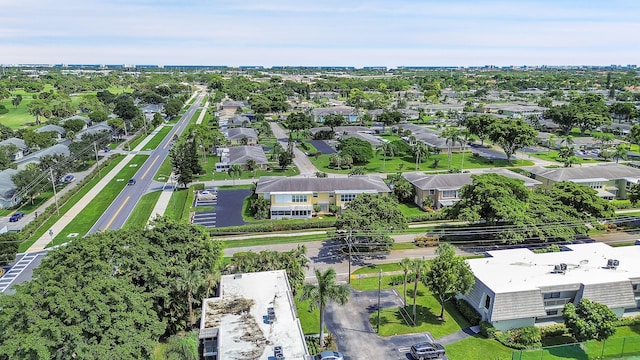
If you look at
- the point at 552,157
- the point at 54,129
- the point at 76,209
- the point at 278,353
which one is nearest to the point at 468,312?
the point at 278,353

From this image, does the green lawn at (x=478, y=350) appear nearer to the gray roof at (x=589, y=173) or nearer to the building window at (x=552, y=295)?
the building window at (x=552, y=295)

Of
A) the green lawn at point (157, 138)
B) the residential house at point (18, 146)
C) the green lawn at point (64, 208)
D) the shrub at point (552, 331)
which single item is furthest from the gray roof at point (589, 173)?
the residential house at point (18, 146)

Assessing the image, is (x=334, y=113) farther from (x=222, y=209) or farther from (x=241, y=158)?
(x=222, y=209)

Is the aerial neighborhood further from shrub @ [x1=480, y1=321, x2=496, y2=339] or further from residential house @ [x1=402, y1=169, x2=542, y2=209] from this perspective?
residential house @ [x1=402, y1=169, x2=542, y2=209]

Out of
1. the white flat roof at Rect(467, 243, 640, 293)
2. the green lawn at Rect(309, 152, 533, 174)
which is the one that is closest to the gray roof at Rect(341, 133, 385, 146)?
the green lawn at Rect(309, 152, 533, 174)

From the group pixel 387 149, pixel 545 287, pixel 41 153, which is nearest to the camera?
pixel 545 287

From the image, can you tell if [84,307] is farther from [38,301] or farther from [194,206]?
[194,206]
